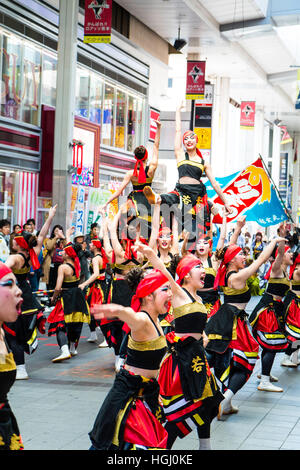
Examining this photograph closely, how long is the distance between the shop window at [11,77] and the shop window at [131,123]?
8.64 m

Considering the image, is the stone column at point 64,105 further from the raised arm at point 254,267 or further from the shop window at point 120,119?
the raised arm at point 254,267

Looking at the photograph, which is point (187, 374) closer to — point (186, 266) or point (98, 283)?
point (186, 266)

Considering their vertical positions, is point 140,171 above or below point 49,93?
below

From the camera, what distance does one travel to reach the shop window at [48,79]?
2112 cm

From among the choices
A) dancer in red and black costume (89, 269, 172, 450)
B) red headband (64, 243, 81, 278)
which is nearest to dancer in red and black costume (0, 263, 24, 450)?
dancer in red and black costume (89, 269, 172, 450)

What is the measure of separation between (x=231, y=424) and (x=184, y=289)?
215 cm

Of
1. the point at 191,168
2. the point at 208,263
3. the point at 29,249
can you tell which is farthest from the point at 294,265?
the point at 29,249

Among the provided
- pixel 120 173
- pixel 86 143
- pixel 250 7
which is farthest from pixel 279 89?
pixel 86 143

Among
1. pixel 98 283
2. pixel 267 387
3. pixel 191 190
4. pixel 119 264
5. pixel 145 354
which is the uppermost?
pixel 191 190

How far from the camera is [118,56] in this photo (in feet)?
84.8

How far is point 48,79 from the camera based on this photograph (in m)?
21.4

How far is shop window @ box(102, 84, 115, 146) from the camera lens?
25609 mm

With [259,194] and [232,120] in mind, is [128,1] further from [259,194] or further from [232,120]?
[232,120]

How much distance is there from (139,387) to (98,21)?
15.4 m
